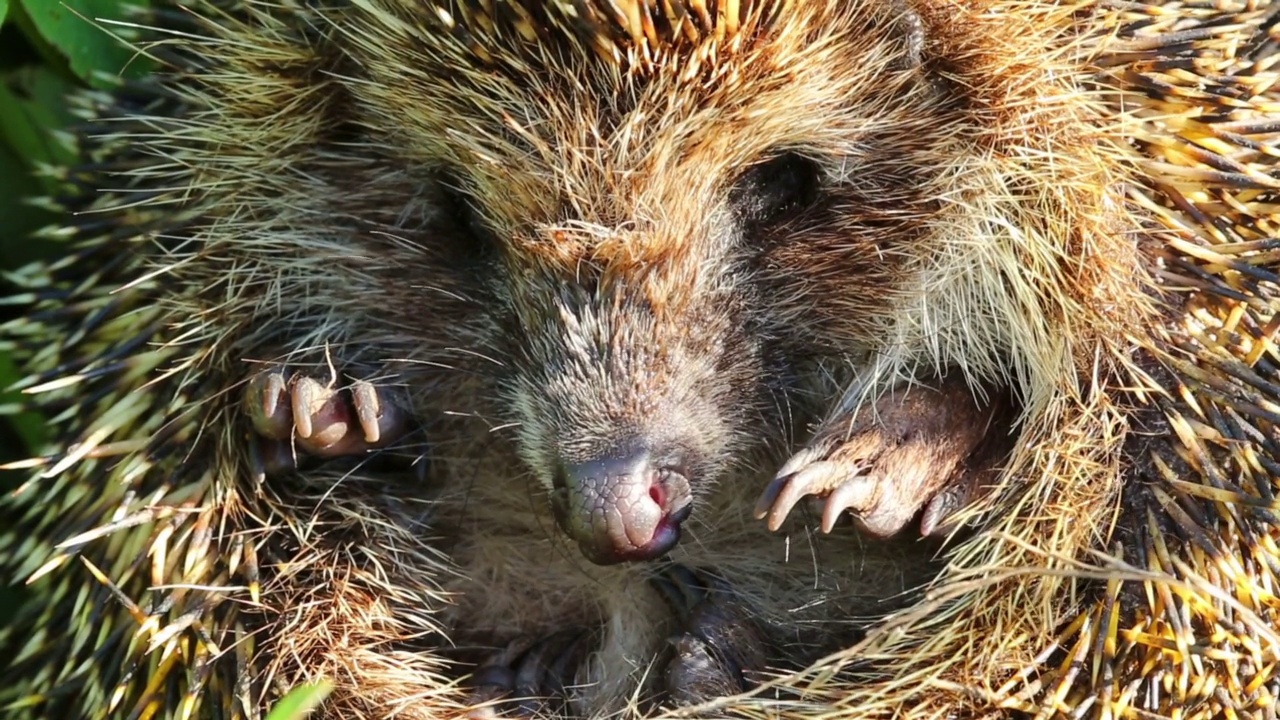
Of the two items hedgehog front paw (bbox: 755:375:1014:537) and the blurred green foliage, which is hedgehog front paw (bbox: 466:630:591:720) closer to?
hedgehog front paw (bbox: 755:375:1014:537)

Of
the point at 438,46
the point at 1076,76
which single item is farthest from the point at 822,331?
the point at 438,46

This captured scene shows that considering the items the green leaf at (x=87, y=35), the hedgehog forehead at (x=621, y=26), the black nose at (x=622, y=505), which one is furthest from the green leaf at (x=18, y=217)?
the black nose at (x=622, y=505)

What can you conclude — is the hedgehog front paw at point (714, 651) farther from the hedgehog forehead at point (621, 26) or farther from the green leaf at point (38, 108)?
the green leaf at point (38, 108)

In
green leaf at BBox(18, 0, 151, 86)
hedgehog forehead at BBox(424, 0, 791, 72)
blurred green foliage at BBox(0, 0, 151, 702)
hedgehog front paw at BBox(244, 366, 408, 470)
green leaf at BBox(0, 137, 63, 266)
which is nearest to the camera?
hedgehog forehead at BBox(424, 0, 791, 72)

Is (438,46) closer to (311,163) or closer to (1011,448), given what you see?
(311,163)

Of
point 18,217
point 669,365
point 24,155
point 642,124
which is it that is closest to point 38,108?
point 24,155

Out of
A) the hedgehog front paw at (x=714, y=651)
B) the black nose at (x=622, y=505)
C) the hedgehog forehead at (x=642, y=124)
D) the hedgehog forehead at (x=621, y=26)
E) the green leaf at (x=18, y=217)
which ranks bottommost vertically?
the hedgehog front paw at (x=714, y=651)

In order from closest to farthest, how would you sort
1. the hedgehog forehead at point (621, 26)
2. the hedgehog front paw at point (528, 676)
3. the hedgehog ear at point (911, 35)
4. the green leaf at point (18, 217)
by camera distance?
1. the hedgehog forehead at point (621, 26)
2. the hedgehog ear at point (911, 35)
3. the hedgehog front paw at point (528, 676)
4. the green leaf at point (18, 217)

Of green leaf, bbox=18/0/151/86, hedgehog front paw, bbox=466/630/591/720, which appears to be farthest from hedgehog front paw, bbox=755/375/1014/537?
green leaf, bbox=18/0/151/86
